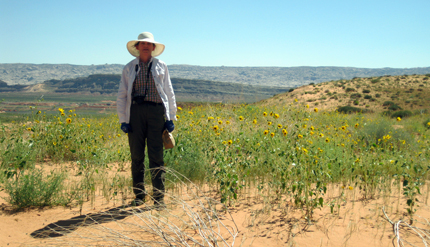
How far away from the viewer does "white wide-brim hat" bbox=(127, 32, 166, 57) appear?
3223mm

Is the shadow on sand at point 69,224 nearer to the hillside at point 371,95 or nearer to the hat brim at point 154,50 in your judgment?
Result: the hat brim at point 154,50

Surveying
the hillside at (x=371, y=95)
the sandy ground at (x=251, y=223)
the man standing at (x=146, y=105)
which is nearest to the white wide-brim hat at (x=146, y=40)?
the man standing at (x=146, y=105)

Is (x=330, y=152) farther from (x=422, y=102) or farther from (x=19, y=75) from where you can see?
(x=19, y=75)

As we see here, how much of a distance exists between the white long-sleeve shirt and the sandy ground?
962mm

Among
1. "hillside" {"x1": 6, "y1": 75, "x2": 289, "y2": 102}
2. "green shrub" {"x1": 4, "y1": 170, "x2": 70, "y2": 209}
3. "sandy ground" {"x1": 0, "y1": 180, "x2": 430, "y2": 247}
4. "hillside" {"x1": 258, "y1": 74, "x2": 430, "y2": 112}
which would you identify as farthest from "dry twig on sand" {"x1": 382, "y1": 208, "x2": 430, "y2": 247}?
"hillside" {"x1": 6, "y1": 75, "x2": 289, "y2": 102}

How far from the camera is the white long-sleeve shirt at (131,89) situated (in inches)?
125

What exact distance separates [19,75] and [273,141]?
567 feet

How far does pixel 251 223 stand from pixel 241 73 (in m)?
179

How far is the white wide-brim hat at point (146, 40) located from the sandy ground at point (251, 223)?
5.52 ft

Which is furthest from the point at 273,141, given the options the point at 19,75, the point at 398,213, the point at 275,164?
the point at 19,75

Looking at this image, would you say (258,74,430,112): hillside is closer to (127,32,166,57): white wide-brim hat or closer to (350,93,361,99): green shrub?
(350,93,361,99): green shrub

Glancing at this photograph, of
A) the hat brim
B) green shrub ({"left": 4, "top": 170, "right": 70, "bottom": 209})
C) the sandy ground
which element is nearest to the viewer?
the sandy ground

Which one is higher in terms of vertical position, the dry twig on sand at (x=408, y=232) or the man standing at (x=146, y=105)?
the man standing at (x=146, y=105)

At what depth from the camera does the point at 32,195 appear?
10.5ft
